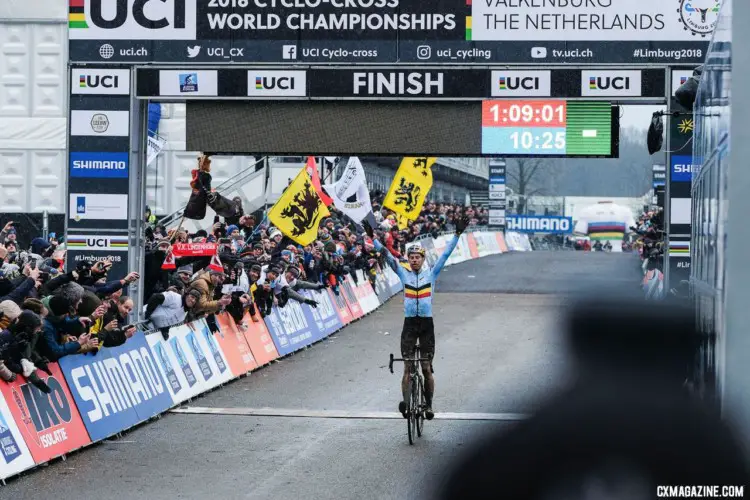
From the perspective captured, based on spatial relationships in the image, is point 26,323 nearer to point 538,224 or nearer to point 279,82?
point 279,82

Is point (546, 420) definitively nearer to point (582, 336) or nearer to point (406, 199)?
point (582, 336)

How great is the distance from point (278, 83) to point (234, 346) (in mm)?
3811

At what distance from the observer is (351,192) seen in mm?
25953

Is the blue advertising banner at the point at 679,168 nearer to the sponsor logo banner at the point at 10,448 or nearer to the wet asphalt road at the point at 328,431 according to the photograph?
the wet asphalt road at the point at 328,431

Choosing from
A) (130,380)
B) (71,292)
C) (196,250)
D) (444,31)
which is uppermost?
(444,31)

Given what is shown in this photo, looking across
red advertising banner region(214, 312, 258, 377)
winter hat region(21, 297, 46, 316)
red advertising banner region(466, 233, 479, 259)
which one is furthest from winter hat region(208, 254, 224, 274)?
red advertising banner region(466, 233, 479, 259)

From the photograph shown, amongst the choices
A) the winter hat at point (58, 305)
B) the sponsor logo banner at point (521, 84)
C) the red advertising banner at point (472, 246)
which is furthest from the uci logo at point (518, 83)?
the red advertising banner at point (472, 246)

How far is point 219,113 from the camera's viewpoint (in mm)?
17875

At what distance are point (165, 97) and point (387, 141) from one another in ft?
10.6

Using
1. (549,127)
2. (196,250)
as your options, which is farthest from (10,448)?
(196,250)

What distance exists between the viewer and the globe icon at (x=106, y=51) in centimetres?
1817

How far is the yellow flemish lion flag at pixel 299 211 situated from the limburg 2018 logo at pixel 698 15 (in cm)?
761

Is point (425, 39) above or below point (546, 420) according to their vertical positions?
above

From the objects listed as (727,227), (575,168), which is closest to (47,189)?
(727,227)
